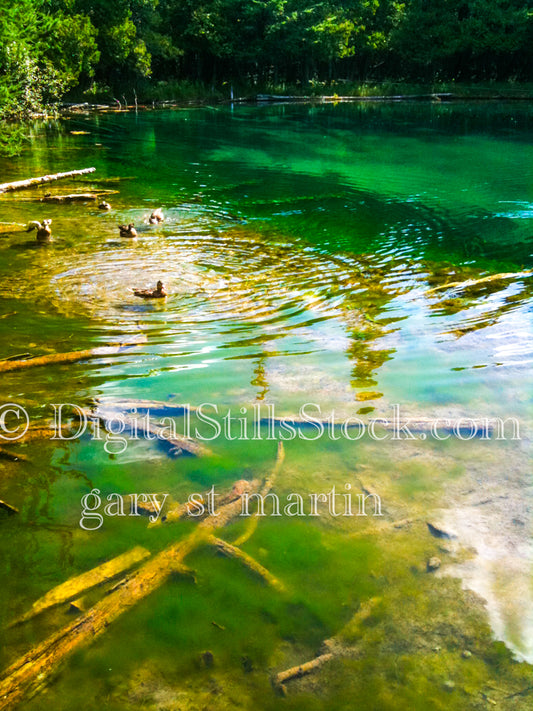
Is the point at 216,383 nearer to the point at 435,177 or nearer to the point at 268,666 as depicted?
the point at 268,666

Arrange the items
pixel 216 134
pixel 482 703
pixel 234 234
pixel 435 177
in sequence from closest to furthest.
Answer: pixel 482 703, pixel 234 234, pixel 435 177, pixel 216 134

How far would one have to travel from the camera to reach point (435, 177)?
22.3m

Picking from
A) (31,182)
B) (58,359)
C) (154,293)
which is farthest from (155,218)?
(58,359)

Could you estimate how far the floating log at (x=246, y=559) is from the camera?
412cm

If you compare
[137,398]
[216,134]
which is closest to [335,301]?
[137,398]

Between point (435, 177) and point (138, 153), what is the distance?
45.6 ft

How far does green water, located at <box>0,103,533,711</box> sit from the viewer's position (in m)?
3.54

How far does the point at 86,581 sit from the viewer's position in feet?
13.2

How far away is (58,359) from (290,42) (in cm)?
7102

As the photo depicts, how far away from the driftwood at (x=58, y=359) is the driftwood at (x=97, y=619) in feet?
10.9

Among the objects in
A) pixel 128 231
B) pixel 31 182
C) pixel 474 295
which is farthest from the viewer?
pixel 31 182

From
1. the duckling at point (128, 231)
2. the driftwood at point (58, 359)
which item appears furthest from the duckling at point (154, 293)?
the duckling at point (128, 231)

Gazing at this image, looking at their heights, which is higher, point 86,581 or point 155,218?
point 155,218

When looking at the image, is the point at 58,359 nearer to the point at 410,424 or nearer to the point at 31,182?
the point at 410,424
